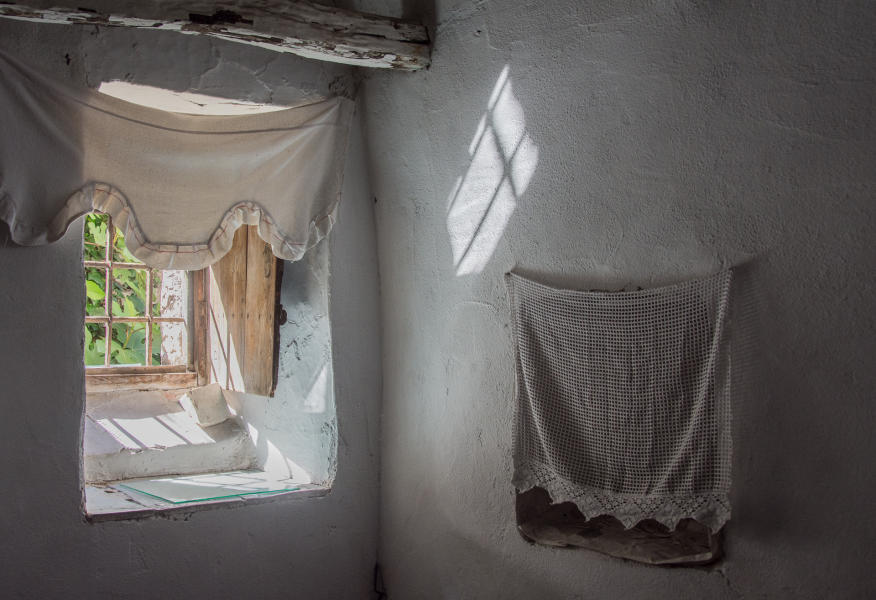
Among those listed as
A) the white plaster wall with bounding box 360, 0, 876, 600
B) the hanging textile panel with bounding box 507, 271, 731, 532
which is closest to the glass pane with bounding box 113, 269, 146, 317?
the white plaster wall with bounding box 360, 0, 876, 600

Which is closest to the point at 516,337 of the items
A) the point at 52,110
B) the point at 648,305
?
the point at 648,305

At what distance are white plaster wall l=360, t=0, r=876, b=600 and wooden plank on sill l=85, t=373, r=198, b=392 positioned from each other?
1.05m

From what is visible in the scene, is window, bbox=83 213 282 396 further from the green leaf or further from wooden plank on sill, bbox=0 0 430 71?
wooden plank on sill, bbox=0 0 430 71

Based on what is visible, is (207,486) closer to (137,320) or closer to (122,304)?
(137,320)

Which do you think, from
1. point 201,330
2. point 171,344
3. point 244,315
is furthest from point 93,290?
point 244,315

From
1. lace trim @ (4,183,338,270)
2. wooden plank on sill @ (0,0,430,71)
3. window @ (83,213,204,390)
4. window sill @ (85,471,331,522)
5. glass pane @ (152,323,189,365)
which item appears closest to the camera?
wooden plank on sill @ (0,0,430,71)

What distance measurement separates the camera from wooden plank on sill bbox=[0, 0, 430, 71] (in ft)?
7.13

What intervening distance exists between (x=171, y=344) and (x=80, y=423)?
118cm

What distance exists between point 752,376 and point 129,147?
1.97m

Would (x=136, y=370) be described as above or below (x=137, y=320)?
below

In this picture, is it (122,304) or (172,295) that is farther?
(122,304)

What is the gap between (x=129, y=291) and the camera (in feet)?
12.1

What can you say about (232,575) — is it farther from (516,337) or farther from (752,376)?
(752,376)

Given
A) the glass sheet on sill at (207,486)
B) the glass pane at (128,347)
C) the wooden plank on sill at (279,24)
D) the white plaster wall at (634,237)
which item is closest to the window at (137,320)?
the glass pane at (128,347)
